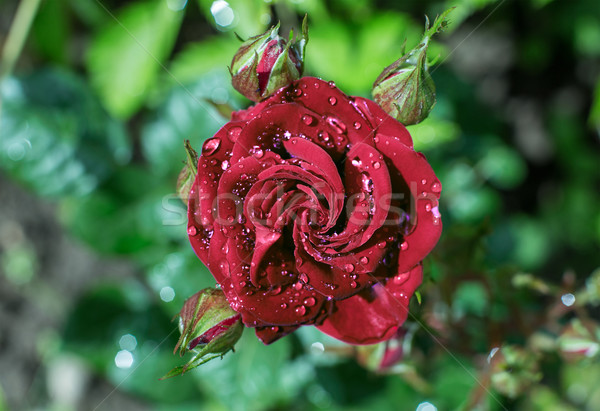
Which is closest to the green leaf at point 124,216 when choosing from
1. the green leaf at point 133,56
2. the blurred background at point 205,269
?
the blurred background at point 205,269

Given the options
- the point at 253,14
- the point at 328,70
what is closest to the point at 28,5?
the point at 253,14

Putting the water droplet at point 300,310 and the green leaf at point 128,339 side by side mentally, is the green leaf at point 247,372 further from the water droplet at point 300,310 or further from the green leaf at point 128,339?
the water droplet at point 300,310

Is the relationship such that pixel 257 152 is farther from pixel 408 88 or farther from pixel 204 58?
pixel 204 58

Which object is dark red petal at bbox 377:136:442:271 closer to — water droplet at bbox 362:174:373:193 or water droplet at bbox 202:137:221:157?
water droplet at bbox 362:174:373:193

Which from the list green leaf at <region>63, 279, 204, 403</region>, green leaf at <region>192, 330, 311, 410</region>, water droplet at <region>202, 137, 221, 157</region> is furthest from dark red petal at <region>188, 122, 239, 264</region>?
green leaf at <region>63, 279, 204, 403</region>

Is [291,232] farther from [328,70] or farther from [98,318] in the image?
[98,318]
